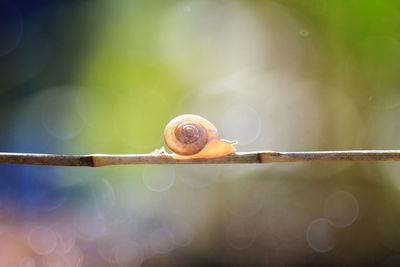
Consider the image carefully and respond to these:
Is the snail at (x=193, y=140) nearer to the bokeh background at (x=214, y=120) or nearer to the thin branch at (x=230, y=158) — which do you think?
the thin branch at (x=230, y=158)

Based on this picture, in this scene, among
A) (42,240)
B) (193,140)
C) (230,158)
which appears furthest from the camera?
(42,240)

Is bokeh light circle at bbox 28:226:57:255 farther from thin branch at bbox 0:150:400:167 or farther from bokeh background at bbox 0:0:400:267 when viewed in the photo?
thin branch at bbox 0:150:400:167

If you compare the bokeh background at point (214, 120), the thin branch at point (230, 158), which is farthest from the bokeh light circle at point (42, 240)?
the thin branch at point (230, 158)

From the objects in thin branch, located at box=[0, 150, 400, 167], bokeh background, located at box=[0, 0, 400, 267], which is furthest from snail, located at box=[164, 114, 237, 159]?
bokeh background, located at box=[0, 0, 400, 267]

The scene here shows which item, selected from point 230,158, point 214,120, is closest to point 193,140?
point 230,158

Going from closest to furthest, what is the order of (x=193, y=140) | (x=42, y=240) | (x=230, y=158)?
(x=230, y=158) → (x=193, y=140) → (x=42, y=240)

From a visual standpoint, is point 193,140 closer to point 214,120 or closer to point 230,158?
point 230,158
